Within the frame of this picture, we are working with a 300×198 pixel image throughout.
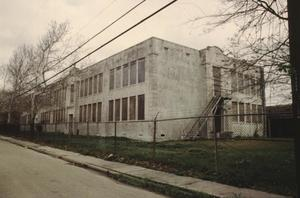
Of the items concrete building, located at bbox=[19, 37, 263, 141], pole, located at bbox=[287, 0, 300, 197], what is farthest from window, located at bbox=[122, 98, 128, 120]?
pole, located at bbox=[287, 0, 300, 197]

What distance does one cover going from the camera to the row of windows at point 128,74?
26.7m

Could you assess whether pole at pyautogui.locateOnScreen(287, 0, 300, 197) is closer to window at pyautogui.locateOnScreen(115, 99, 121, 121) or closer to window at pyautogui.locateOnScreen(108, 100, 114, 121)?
window at pyautogui.locateOnScreen(115, 99, 121, 121)

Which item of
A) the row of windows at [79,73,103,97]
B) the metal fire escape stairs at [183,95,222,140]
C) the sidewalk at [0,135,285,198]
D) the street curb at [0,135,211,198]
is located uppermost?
the row of windows at [79,73,103,97]

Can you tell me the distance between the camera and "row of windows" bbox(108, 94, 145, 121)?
25969 mm

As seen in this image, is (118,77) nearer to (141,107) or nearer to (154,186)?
(141,107)

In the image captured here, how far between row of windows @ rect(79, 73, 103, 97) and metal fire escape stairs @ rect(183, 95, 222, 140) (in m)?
10.9

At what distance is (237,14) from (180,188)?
5.53m

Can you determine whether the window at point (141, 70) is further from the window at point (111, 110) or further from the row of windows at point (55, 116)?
the row of windows at point (55, 116)

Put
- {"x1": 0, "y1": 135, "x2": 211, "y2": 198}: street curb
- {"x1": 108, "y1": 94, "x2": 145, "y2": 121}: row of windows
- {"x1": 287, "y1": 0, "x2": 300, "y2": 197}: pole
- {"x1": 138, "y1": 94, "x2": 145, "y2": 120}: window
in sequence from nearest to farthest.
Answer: {"x1": 287, "y1": 0, "x2": 300, "y2": 197}: pole < {"x1": 0, "y1": 135, "x2": 211, "y2": 198}: street curb < {"x1": 138, "y1": 94, "x2": 145, "y2": 120}: window < {"x1": 108, "y1": 94, "x2": 145, "y2": 121}: row of windows

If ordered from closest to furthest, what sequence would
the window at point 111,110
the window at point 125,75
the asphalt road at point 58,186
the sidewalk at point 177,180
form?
the asphalt road at point 58,186, the sidewalk at point 177,180, the window at point 125,75, the window at point 111,110

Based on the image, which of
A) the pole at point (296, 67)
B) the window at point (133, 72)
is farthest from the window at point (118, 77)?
the pole at point (296, 67)

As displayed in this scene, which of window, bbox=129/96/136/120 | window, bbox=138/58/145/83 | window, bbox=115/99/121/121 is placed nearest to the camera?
window, bbox=138/58/145/83

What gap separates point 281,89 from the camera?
9.15 m

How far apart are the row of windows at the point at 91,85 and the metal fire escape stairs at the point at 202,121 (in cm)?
1087
